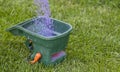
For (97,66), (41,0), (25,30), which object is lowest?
(97,66)

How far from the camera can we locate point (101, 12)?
4.13 m

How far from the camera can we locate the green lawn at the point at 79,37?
9.51ft

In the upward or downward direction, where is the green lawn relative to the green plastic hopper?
downward

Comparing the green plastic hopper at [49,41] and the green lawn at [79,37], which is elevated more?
the green plastic hopper at [49,41]

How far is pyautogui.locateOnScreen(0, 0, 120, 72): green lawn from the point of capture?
2.90 metres

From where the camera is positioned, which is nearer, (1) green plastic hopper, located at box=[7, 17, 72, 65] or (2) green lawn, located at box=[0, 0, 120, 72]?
(1) green plastic hopper, located at box=[7, 17, 72, 65]

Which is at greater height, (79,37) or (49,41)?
(49,41)

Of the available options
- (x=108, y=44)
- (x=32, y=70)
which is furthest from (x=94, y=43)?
(x=32, y=70)

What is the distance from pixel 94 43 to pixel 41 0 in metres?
0.85

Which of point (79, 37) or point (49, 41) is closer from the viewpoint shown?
point (49, 41)

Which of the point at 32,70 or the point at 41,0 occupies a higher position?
the point at 41,0

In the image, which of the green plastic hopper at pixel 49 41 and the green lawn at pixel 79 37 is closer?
the green plastic hopper at pixel 49 41

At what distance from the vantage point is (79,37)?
341 centimetres

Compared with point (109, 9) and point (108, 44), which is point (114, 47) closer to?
point (108, 44)
